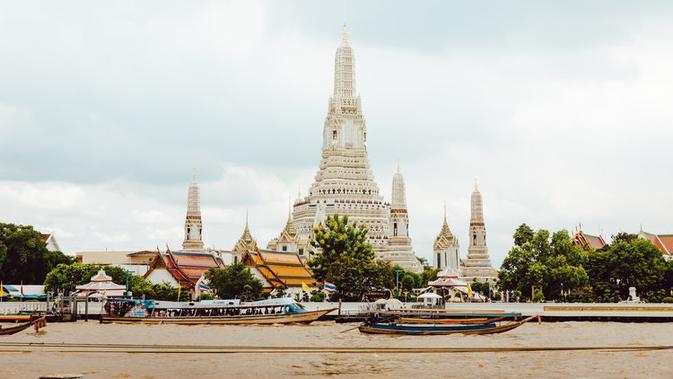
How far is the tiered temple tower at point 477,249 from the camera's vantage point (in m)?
97.1

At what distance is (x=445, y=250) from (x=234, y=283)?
2218 inches

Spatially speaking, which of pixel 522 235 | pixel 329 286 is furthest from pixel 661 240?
pixel 329 286

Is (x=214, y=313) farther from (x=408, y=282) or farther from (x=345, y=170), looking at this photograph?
(x=345, y=170)

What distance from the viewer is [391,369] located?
24531 mm

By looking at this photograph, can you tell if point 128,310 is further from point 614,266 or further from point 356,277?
point 614,266

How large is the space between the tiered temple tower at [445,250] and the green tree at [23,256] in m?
54.5

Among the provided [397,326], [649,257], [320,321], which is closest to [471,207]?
[649,257]

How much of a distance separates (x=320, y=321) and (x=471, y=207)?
175 feet

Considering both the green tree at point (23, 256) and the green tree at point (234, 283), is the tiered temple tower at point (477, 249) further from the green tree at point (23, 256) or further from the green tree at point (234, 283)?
the green tree at point (23, 256)

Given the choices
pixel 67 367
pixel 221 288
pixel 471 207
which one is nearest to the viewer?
pixel 67 367

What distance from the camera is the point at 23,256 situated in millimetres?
66750

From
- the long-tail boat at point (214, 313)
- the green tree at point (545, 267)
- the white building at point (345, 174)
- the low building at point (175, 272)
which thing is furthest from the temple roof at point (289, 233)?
the long-tail boat at point (214, 313)

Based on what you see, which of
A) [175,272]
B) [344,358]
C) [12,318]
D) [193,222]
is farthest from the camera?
[193,222]

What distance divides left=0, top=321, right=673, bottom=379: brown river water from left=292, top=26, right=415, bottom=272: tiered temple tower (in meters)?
62.9
